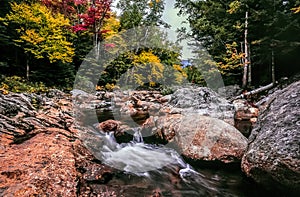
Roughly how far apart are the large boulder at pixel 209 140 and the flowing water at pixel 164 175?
0.76ft

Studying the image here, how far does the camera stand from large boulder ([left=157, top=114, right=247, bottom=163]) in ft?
12.7

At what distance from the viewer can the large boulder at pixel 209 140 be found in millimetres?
3865

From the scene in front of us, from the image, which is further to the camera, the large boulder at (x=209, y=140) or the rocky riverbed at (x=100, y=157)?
the large boulder at (x=209, y=140)

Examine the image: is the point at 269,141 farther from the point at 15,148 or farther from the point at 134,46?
the point at 134,46

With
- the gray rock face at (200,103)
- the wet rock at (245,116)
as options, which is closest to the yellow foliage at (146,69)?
the gray rock face at (200,103)

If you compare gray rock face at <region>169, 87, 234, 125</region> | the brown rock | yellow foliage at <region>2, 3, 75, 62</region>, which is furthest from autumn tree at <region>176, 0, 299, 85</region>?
yellow foliage at <region>2, 3, 75, 62</region>

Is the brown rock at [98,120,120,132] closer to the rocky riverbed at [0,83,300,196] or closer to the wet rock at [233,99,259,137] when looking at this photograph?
the rocky riverbed at [0,83,300,196]

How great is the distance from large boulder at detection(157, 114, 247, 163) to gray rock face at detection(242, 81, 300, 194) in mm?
627

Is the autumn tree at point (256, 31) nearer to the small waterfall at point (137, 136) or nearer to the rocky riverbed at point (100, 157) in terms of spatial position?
the rocky riverbed at point (100, 157)

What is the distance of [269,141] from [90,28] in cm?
1721

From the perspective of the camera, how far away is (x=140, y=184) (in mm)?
3209

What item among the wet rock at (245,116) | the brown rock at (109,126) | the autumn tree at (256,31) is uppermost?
the autumn tree at (256,31)

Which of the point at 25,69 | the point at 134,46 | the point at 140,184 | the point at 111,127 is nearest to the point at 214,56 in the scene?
the point at 134,46

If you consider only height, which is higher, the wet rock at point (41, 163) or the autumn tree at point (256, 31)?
the autumn tree at point (256, 31)
